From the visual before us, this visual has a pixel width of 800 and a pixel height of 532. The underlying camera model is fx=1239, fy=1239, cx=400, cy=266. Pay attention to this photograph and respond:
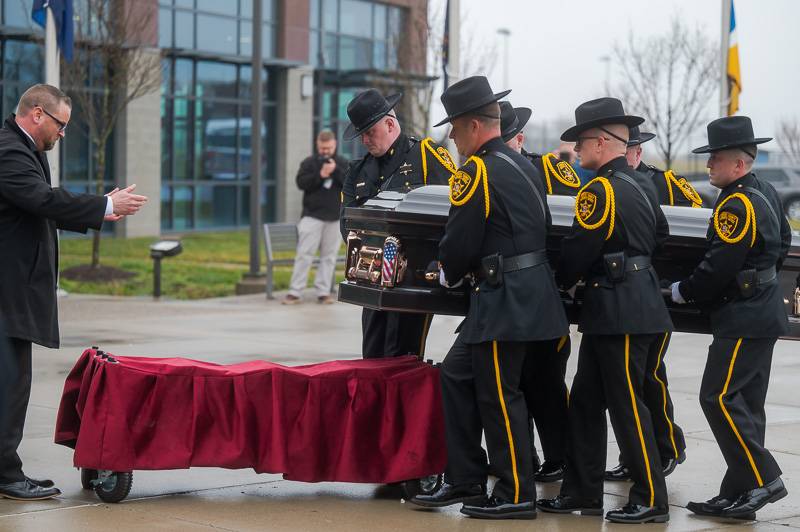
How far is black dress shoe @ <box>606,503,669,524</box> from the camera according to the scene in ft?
18.7

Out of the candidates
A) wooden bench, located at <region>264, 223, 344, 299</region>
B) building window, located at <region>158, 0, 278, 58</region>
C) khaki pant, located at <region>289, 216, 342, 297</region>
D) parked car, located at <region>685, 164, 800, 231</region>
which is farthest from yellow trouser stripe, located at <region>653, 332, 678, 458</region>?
parked car, located at <region>685, 164, 800, 231</region>

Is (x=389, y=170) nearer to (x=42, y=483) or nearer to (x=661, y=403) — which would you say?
(x=661, y=403)

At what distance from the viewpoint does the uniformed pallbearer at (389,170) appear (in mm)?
6723

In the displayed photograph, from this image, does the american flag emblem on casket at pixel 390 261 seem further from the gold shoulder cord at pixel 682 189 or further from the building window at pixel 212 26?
the building window at pixel 212 26

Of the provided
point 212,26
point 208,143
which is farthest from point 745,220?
point 208,143

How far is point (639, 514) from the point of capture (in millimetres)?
5684

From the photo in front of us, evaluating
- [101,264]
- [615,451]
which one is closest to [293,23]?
[101,264]

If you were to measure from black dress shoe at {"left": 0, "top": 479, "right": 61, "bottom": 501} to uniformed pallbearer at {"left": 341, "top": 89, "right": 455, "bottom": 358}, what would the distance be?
188 cm

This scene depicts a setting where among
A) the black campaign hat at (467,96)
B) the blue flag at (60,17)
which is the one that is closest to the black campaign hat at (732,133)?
the black campaign hat at (467,96)

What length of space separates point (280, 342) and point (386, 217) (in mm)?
6008

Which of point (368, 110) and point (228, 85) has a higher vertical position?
point (228, 85)

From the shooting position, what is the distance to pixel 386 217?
6094mm

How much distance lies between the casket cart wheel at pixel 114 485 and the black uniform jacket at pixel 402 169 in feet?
5.89

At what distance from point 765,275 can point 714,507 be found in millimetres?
1119
